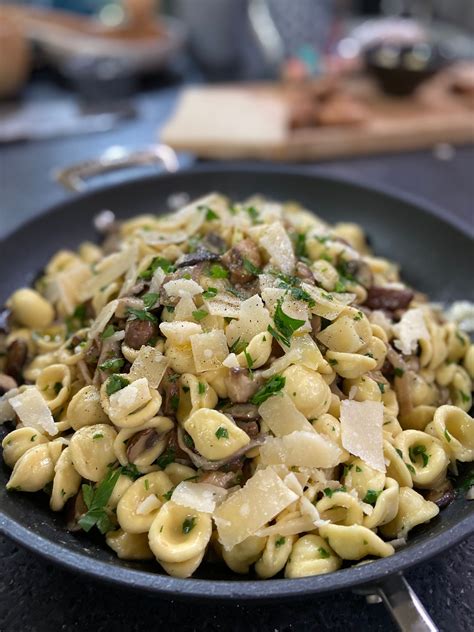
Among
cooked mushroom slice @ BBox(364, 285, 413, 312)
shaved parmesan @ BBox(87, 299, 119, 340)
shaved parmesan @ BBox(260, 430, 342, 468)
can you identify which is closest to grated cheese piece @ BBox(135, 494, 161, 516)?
shaved parmesan @ BBox(260, 430, 342, 468)

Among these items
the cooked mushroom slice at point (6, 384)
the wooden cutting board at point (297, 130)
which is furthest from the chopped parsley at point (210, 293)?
the wooden cutting board at point (297, 130)

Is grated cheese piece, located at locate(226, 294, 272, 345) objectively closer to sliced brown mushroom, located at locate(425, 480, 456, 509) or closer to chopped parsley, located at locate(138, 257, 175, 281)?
chopped parsley, located at locate(138, 257, 175, 281)

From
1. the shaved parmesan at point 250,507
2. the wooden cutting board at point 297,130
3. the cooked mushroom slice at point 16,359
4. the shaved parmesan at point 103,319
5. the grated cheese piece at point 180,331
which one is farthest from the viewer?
the wooden cutting board at point 297,130

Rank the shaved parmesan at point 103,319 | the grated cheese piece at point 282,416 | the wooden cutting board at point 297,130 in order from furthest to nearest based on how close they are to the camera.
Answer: the wooden cutting board at point 297,130
the shaved parmesan at point 103,319
the grated cheese piece at point 282,416

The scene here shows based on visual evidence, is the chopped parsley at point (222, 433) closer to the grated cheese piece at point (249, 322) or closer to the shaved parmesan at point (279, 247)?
the grated cheese piece at point (249, 322)

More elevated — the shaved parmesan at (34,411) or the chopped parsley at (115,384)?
the chopped parsley at (115,384)

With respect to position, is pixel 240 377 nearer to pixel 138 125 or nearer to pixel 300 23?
pixel 138 125

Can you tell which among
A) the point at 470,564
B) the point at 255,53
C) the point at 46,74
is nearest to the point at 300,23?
the point at 255,53

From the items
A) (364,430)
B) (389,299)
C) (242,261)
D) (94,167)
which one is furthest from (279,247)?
(94,167)
